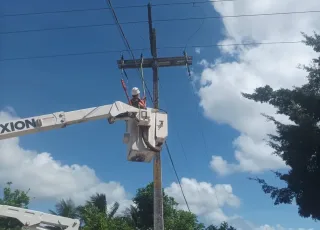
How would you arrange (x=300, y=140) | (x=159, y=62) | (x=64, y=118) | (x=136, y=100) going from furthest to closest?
(x=300, y=140), (x=159, y=62), (x=136, y=100), (x=64, y=118)

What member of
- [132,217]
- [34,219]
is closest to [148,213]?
[132,217]

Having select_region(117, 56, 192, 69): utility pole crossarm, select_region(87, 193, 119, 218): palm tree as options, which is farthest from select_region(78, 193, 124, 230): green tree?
select_region(117, 56, 192, 69): utility pole crossarm

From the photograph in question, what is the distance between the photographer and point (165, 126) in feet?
22.2

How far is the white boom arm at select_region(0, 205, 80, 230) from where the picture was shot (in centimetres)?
812

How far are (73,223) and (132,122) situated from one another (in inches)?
119

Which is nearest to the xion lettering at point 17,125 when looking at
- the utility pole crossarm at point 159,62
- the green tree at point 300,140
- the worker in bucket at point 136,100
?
the worker in bucket at point 136,100

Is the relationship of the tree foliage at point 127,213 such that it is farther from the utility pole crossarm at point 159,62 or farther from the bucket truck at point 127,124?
the bucket truck at point 127,124

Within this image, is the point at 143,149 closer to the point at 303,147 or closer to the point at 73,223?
the point at 73,223

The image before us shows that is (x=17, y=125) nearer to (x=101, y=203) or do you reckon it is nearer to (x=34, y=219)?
(x=34, y=219)

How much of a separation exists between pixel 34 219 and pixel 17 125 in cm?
254

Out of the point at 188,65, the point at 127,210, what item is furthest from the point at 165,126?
the point at 127,210

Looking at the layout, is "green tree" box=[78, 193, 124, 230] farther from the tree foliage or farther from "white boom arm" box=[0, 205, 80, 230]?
"white boom arm" box=[0, 205, 80, 230]

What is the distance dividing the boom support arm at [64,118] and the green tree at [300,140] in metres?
13.4

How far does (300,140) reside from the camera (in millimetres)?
18750
